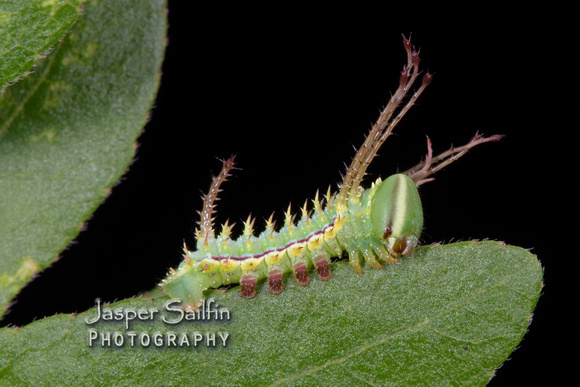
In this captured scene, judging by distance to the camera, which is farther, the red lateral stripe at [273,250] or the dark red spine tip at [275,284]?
the red lateral stripe at [273,250]

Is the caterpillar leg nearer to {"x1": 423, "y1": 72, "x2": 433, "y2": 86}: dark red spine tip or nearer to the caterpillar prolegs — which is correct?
the caterpillar prolegs

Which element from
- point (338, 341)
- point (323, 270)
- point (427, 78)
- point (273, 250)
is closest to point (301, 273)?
point (323, 270)

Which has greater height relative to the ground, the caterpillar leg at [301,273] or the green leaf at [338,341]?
the caterpillar leg at [301,273]

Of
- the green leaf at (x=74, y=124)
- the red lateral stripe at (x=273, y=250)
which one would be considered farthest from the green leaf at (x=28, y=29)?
the red lateral stripe at (x=273, y=250)

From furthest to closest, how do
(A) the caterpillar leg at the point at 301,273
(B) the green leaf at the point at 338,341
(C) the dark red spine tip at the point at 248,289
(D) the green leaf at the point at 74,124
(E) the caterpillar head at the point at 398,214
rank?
(D) the green leaf at the point at 74,124 < (E) the caterpillar head at the point at 398,214 < (A) the caterpillar leg at the point at 301,273 < (C) the dark red spine tip at the point at 248,289 < (B) the green leaf at the point at 338,341

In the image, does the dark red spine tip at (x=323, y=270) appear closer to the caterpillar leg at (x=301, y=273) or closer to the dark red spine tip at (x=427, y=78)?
the caterpillar leg at (x=301, y=273)

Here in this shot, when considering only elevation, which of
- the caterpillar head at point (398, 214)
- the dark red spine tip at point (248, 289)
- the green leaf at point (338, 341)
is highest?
the caterpillar head at point (398, 214)

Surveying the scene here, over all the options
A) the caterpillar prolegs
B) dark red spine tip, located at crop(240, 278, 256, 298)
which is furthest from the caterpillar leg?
dark red spine tip, located at crop(240, 278, 256, 298)

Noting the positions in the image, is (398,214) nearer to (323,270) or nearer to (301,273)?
(323,270)
